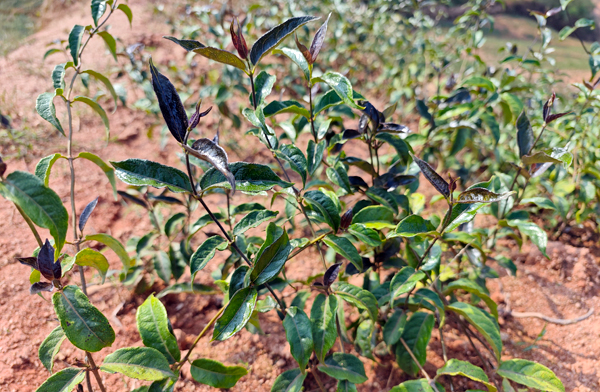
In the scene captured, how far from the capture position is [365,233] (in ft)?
3.66

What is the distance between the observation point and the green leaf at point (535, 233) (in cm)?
137

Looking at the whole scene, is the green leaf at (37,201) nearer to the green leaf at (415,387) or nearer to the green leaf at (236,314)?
the green leaf at (236,314)

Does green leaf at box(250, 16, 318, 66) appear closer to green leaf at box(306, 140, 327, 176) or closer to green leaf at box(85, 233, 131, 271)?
green leaf at box(306, 140, 327, 176)

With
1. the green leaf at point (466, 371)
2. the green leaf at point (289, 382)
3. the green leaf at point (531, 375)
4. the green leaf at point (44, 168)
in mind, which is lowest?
the green leaf at point (531, 375)

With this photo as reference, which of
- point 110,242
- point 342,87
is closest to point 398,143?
point 342,87

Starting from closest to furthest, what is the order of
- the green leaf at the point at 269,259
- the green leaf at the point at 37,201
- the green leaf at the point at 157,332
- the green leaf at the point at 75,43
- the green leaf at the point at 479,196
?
the green leaf at the point at 37,201
the green leaf at the point at 479,196
the green leaf at the point at 269,259
the green leaf at the point at 157,332
the green leaf at the point at 75,43

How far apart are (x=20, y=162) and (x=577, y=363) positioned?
11.0 ft

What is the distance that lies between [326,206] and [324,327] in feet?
1.21

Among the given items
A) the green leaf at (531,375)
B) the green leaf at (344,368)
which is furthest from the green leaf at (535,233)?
the green leaf at (344,368)

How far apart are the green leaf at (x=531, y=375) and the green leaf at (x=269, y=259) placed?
2.85 ft

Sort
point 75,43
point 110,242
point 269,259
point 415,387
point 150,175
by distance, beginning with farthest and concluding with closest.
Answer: point 75,43 < point 415,387 < point 110,242 < point 269,259 < point 150,175

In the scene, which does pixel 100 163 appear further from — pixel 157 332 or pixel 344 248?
pixel 344 248

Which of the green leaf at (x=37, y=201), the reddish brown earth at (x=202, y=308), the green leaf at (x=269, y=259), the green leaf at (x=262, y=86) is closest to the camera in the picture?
the green leaf at (x=37, y=201)

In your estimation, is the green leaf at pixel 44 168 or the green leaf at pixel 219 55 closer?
the green leaf at pixel 219 55
